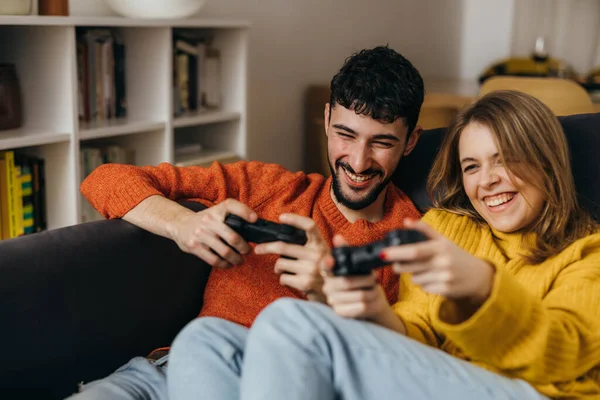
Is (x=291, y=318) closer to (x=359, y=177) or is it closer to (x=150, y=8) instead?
(x=359, y=177)

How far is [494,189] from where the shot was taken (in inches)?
55.0

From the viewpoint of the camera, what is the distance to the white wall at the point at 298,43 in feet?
11.1

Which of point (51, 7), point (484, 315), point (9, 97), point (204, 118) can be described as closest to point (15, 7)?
point (51, 7)

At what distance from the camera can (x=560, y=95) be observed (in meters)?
2.95

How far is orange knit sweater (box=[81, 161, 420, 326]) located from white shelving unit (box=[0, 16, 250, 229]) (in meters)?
0.69

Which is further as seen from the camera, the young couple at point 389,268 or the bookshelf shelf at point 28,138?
the bookshelf shelf at point 28,138

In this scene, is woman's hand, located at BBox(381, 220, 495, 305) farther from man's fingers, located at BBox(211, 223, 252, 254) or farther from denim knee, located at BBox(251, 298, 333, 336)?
man's fingers, located at BBox(211, 223, 252, 254)

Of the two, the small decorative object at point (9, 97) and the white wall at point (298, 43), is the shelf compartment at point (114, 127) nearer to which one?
the small decorative object at point (9, 97)

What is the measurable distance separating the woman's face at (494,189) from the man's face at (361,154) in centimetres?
20

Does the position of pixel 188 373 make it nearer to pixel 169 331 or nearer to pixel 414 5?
pixel 169 331

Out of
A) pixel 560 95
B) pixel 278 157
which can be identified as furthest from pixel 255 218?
pixel 278 157

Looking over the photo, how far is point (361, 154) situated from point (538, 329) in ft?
2.01

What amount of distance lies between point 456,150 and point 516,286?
0.54 meters

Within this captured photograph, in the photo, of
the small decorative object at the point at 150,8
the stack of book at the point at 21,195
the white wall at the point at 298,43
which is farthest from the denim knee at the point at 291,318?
the white wall at the point at 298,43
